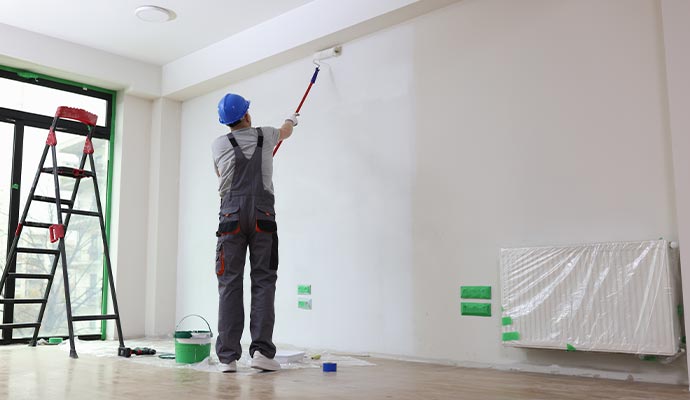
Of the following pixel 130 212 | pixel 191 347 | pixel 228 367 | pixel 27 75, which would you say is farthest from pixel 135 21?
pixel 228 367

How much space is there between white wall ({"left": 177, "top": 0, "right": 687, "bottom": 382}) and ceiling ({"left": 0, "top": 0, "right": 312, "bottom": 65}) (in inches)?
21.9

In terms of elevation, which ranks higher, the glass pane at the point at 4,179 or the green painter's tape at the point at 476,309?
the glass pane at the point at 4,179

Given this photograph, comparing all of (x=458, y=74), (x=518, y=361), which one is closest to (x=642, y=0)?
(x=458, y=74)

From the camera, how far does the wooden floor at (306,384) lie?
2580 mm

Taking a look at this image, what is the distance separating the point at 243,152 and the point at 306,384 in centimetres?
130

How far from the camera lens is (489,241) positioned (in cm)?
372

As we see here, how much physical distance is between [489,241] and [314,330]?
1.61 meters

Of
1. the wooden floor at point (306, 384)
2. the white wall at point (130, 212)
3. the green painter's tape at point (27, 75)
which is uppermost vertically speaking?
the green painter's tape at point (27, 75)

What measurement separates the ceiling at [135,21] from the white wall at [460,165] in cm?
56

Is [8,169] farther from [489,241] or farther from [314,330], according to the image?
[489,241]

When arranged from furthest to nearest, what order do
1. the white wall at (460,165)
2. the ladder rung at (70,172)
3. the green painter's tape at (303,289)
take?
1. the green painter's tape at (303,289)
2. the ladder rung at (70,172)
3. the white wall at (460,165)

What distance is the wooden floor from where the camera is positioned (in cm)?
258

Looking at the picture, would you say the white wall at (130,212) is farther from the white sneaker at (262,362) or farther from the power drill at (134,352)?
the white sneaker at (262,362)

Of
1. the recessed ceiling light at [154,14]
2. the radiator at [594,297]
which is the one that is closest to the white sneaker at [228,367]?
the radiator at [594,297]
